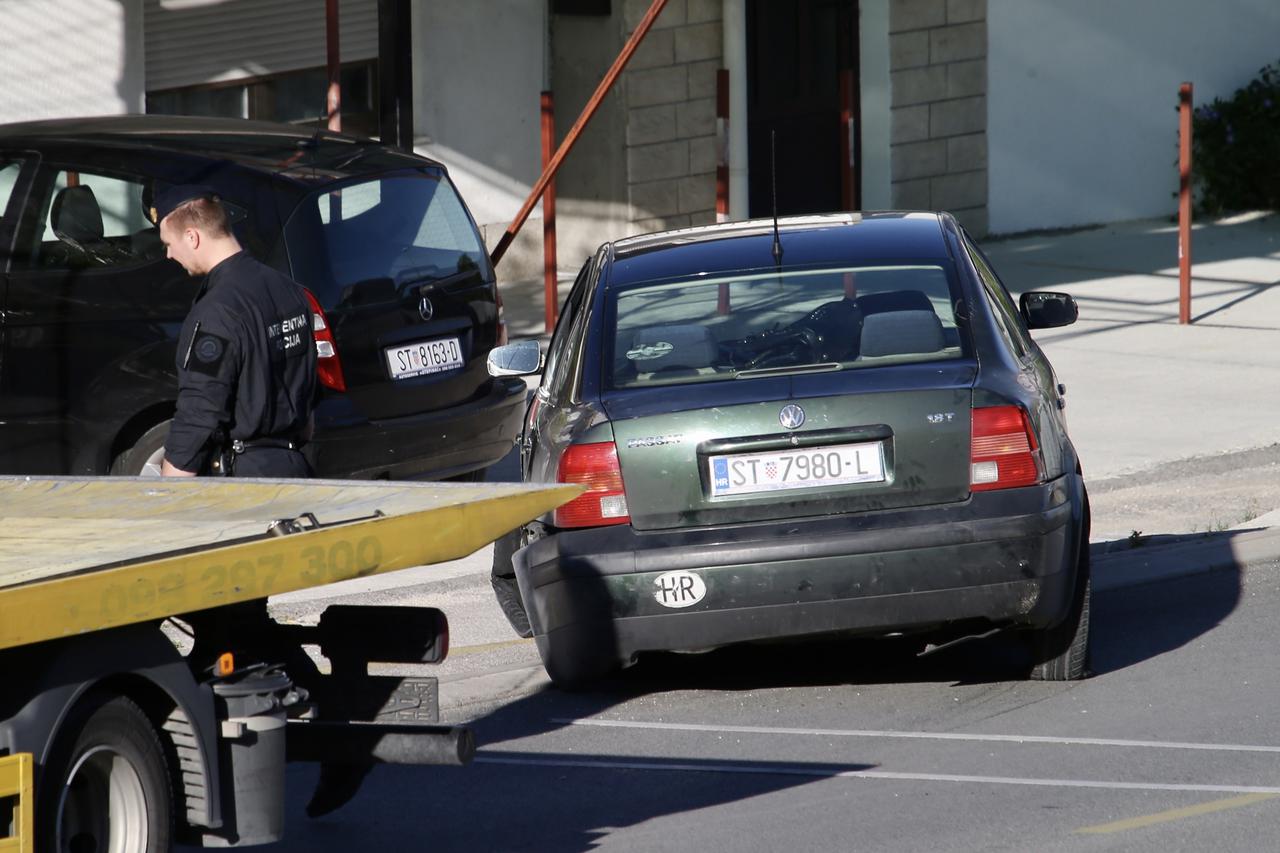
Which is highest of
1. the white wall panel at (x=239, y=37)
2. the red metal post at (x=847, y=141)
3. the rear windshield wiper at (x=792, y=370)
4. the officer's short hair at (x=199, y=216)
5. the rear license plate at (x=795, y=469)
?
the white wall panel at (x=239, y=37)

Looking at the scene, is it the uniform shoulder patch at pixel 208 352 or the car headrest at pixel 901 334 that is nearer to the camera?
the uniform shoulder patch at pixel 208 352

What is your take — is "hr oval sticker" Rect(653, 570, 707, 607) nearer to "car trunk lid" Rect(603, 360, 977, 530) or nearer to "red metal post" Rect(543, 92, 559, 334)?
"car trunk lid" Rect(603, 360, 977, 530)

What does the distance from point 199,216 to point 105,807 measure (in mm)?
2090

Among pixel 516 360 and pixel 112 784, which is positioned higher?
pixel 516 360

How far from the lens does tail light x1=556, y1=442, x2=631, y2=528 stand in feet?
20.6

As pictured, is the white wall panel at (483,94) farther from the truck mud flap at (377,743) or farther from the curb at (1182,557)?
the truck mud flap at (377,743)

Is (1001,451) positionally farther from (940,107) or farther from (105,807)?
(940,107)

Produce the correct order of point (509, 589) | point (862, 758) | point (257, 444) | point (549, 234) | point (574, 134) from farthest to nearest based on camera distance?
point (549, 234)
point (574, 134)
point (509, 589)
point (862, 758)
point (257, 444)

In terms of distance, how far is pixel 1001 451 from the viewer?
622 centimetres

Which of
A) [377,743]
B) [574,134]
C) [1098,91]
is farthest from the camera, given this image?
[1098,91]

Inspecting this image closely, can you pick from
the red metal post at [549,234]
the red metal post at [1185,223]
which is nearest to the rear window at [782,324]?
the red metal post at [549,234]

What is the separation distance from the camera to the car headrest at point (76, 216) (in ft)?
28.3

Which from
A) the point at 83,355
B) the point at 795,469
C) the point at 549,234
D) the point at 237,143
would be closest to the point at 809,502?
the point at 795,469

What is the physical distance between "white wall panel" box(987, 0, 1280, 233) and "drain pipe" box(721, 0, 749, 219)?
2.99 meters
